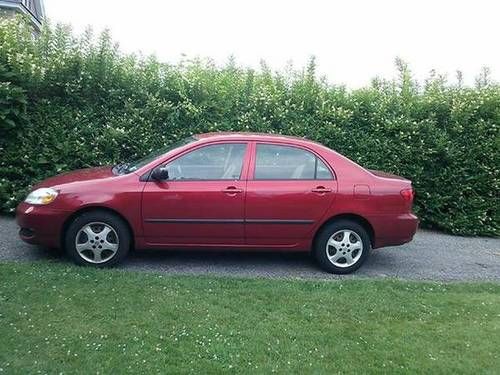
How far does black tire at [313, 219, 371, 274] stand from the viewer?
6.55 m

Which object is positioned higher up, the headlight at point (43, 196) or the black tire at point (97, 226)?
the headlight at point (43, 196)

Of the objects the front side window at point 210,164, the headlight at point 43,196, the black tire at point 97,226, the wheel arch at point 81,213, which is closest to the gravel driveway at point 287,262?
the black tire at point 97,226

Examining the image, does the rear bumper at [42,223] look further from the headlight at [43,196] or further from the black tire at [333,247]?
the black tire at [333,247]

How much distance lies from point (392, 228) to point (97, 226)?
350 centimetres

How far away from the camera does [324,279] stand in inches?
249

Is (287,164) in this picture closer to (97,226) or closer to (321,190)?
(321,190)

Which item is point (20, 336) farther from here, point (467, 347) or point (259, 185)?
point (467, 347)

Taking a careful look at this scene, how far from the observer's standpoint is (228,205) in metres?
6.30

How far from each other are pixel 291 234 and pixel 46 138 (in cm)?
441

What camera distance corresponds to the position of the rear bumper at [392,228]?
6594mm

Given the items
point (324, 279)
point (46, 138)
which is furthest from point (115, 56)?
point (324, 279)

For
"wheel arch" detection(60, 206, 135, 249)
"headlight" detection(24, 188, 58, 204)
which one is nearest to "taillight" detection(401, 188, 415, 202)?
"wheel arch" detection(60, 206, 135, 249)

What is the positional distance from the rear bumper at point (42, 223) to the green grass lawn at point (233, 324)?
0.31 metres

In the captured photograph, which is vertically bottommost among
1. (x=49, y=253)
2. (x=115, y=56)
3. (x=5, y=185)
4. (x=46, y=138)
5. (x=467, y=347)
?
(x=467, y=347)
